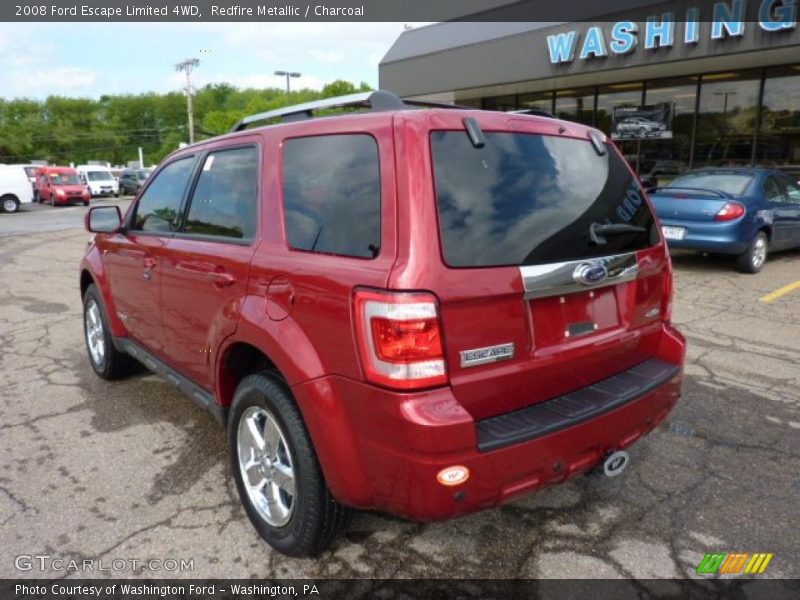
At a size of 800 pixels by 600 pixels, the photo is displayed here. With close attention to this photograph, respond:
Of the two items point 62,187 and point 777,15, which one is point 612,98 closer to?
point 777,15

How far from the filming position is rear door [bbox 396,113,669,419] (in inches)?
82.4

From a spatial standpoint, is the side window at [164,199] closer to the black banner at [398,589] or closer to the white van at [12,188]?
the black banner at [398,589]

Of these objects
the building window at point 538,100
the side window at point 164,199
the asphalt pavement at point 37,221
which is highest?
the building window at point 538,100

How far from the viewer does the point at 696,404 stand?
4.16m

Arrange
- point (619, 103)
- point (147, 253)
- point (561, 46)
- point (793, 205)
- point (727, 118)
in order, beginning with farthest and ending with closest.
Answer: point (619, 103) → point (727, 118) → point (561, 46) → point (793, 205) → point (147, 253)

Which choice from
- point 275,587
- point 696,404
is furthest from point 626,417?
point 696,404

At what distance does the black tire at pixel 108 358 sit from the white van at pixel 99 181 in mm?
33731

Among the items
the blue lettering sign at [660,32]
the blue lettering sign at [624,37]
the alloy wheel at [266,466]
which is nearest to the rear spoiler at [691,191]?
the blue lettering sign at [660,32]

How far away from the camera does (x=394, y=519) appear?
108 inches

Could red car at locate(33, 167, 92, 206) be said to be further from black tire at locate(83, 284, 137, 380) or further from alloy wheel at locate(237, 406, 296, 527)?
alloy wheel at locate(237, 406, 296, 527)

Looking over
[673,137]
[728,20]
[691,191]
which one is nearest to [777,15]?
[728,20]

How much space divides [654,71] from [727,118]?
7.78ft

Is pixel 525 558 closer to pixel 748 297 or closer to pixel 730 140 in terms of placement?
pixel 748 297

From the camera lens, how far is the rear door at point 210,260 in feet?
9.05
